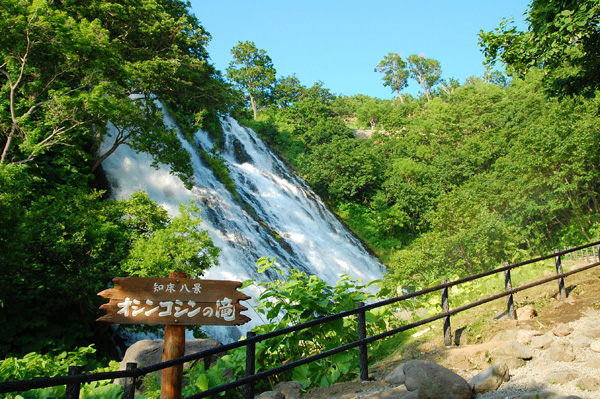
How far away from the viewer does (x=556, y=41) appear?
8672 millimetres

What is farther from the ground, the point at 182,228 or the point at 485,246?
the point at 182,228

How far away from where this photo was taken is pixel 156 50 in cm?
2031

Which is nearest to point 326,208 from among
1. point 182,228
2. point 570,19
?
point 182,228

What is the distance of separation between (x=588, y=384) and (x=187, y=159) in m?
14.0

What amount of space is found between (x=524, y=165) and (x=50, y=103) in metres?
17.6

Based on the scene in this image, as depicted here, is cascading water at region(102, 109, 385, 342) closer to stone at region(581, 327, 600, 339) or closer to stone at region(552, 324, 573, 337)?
stone at region(552, 324, 573, 337)

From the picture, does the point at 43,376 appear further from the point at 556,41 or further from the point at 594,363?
the point at 556,41

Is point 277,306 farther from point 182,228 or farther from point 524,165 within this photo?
point 524,165

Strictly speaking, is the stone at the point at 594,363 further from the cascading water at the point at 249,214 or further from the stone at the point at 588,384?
the cascading water at the point at 249,214

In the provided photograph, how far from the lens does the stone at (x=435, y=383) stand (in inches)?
144

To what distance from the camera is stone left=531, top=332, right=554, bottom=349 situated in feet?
16.2

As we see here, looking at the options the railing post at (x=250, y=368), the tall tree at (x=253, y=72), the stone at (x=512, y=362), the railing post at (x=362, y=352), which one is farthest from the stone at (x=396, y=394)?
the tall tree at (x=253, y=72)

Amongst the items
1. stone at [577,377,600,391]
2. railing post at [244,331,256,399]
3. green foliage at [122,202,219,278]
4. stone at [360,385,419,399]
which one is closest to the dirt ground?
stone at [360,385,419,399]

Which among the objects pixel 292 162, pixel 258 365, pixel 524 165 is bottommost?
pixel 258 365
